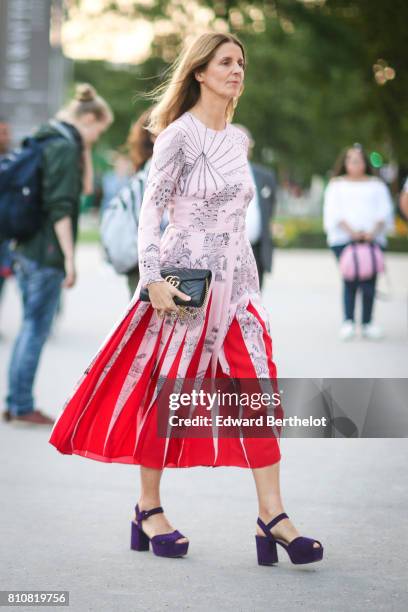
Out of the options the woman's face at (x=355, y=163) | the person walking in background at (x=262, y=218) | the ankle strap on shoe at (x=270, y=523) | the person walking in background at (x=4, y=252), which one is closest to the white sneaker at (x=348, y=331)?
the woman's face at (x=355, y=163)

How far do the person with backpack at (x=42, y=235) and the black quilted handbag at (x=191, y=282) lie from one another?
10.0 ft

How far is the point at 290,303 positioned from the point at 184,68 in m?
12.0

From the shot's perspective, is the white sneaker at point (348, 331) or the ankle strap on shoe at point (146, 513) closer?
the ankle strap on shoe at point (146, 513)

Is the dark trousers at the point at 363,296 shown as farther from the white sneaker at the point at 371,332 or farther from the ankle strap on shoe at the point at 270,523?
the ankle strap on shoe at the point at 270,523

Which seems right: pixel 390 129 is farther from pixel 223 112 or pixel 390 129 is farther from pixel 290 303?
pixel 223 112

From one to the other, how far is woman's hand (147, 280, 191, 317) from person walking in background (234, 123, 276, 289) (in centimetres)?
593

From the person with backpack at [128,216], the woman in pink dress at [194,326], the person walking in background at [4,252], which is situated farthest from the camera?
the person walking in background at [4,252]

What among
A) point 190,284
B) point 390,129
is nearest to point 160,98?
point 190,284

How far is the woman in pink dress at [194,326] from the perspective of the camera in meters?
4.65

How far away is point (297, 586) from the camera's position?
4434 millimetres

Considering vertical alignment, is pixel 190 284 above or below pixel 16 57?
below

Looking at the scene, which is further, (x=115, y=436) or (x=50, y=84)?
Answer: (x=50, y=84)

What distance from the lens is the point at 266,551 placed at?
4688 mm
